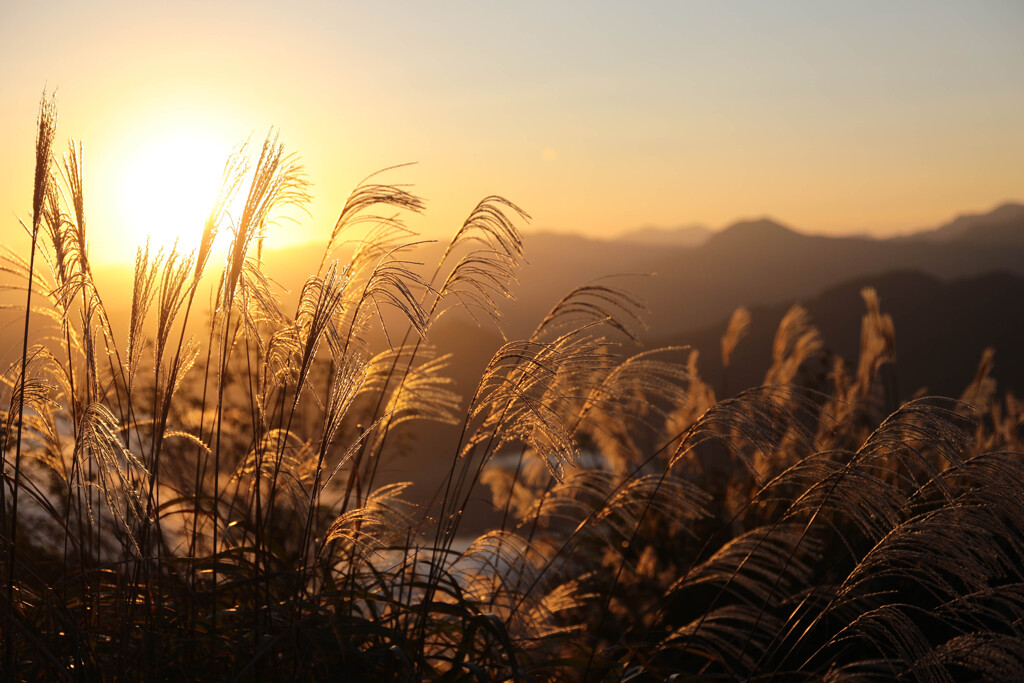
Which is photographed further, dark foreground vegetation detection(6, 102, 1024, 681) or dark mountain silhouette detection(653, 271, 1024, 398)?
dark mountain silhouette detection(653, 271, 1024, 398)

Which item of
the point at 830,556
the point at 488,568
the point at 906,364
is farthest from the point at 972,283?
the point at 488,568

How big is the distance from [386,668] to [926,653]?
1.45 m

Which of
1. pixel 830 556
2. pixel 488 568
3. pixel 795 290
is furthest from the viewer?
pixel 795 290

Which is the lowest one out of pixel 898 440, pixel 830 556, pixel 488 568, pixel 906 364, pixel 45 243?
pixel 906 364

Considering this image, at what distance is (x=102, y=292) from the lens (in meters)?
2.46

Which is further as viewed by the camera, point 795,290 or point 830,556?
point 795,290

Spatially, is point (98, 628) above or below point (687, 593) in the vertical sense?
above

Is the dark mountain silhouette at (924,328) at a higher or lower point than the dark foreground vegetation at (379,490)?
lower

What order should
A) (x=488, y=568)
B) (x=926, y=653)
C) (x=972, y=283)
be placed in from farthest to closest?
(x=972, y=283), (x=488, y=568), (x=926, y=653)

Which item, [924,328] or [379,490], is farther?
[924,328]

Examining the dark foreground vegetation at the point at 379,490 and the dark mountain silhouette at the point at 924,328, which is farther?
the dark mountain silhouette at the point at 924,328

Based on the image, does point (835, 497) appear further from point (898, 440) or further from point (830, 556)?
point (830, 556)

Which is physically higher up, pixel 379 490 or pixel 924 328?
pixel 379 490

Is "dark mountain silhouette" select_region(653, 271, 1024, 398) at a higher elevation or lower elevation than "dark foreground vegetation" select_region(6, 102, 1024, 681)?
lower
